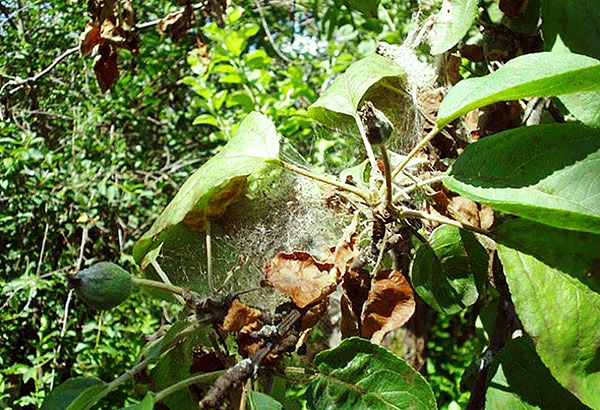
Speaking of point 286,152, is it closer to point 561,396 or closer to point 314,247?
point 314,247

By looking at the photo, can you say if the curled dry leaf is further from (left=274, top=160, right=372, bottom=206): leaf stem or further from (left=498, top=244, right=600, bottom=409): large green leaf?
(left=498, top=244, right=600, bottom=409): large green leaf

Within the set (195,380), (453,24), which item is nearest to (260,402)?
(195,380)

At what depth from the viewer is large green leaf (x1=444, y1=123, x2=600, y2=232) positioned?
60 cm

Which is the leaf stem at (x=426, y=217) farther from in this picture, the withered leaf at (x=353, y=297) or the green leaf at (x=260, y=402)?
the green leaf at (x=260, y=402)

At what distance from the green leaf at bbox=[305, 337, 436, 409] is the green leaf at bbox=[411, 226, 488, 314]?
190mm

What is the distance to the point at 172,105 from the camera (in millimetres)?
3916

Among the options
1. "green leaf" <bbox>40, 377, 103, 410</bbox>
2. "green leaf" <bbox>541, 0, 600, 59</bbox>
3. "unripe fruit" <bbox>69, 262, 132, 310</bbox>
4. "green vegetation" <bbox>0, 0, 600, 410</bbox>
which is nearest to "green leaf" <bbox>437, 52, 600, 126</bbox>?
"green vegetation" <bbox>0, 0, 600, 410</bbox>

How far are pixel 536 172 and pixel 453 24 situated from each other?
30cm

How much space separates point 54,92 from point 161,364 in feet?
8.80

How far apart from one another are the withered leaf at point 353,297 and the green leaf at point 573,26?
38 cm

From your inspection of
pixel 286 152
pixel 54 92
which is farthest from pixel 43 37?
pixel 286 152

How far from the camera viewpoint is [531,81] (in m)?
0.58

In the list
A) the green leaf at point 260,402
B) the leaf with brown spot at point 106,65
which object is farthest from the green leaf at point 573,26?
the leaf with brown spot at point 106,65

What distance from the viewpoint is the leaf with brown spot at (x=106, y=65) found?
137 cm
